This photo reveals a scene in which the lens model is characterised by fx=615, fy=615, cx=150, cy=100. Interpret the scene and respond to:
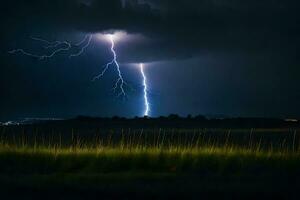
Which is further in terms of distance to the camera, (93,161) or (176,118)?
(176,118)

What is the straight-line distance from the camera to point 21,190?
12.8 m

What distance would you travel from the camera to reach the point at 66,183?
13719mm

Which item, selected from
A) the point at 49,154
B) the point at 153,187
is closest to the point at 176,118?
the point at 49,154

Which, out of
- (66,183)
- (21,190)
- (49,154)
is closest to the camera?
(21,190)

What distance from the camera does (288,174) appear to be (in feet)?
52.8

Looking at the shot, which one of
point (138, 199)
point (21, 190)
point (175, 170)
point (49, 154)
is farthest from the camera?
point (49, 154)

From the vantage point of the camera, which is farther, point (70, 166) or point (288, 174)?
point (70, 166)

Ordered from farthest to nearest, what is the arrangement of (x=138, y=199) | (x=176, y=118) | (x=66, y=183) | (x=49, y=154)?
(x=176, y=118), (x=49, y=154), (x=66, y=183), (x=138, y=199)

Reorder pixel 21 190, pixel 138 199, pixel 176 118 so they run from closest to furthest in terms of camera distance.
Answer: pixel 138 199
pixel 21 190
pixel 176 118

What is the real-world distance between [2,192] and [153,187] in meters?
3.14

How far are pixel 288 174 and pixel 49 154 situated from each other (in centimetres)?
782

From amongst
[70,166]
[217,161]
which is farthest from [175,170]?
[70,166]

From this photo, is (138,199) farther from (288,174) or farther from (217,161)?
(217,161)

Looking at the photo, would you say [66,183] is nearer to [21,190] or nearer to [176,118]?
[21,190]
